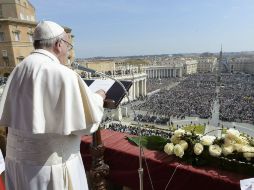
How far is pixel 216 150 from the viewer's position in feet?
8.63

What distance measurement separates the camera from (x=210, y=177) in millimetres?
2529

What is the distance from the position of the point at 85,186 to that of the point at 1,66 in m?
27.3

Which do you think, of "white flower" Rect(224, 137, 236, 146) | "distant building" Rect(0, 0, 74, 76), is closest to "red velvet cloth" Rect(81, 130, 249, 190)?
"white flower" Rect(224, 137, 236, 146)

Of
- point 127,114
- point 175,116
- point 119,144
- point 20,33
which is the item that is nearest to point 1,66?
point 20,33

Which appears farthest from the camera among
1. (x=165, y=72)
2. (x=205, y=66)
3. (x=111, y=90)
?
(x=205, y=66)

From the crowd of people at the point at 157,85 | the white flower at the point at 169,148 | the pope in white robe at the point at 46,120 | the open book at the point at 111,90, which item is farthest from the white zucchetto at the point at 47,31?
the crowd of people at the point at 157,85

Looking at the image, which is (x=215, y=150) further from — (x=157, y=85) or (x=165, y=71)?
(x=165, y=71)

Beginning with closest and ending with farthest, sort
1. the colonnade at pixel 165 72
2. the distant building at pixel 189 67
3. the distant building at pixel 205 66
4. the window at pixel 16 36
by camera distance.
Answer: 1. the window at pixel 16 36
2. the colonnade at pixel 165 72
3. the distant building at pixel 189 67
4. the distant building at pixel 205 66

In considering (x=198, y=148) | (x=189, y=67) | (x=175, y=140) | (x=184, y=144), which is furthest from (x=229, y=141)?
(x=189, y=67)

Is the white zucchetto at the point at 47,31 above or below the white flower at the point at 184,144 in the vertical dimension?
above

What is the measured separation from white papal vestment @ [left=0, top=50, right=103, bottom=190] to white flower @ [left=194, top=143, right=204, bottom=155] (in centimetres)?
121

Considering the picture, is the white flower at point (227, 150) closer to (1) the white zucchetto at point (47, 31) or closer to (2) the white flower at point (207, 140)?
(2) the white flower at point (207, 140)

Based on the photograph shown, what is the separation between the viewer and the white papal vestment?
1.87m

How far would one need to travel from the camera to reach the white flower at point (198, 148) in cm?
267
